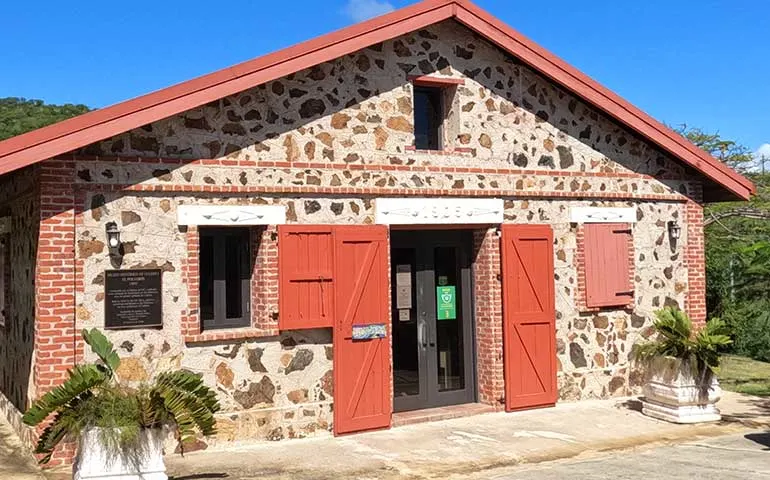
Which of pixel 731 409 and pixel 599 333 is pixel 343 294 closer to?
pixel 599 333

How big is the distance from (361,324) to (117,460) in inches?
144

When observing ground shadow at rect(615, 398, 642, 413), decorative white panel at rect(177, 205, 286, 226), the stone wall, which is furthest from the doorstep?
the stone wall

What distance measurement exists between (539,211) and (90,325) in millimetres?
6148

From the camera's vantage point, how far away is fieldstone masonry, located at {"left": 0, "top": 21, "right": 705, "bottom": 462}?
27.8 feet

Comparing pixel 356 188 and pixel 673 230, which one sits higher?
Result: pixel 356 188

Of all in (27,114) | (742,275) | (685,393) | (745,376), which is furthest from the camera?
(27,114)

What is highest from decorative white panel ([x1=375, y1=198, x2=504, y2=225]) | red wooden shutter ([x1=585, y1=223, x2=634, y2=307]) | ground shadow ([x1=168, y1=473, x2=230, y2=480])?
decorative white panel ([x1=375, y1=198, x2=504, y2=225])

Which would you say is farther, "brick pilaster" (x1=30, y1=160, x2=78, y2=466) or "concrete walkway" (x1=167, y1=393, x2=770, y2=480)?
"brick pilaster" (x1=30, y1=160, x2=78, y2=466)

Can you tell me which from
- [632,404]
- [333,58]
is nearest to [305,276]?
[333,58]

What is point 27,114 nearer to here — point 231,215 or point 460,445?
point 231,215

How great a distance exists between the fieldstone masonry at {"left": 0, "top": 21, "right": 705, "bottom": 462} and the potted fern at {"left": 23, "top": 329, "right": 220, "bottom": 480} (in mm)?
1577

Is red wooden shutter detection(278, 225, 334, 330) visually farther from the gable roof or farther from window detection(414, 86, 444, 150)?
window detection(414, 86, 444, 150)

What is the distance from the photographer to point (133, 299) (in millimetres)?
8445

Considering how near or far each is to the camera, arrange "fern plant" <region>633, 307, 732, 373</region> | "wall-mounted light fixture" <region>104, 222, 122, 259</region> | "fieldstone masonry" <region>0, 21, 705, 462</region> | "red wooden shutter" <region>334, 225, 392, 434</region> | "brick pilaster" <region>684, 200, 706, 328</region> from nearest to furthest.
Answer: "wall-mounted light fixture" <region>104, 222, 122, 259</region>, "fieldstone masonry" <region>0, 21, 705, 462</region>, "red wooden shutter" <region>334, 225, 392, 434</region>, "fern plant" <region>633, 307, 732, 373</region>, "brick pilaster" <region>684, 200, 706, 328</region>
